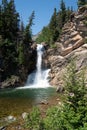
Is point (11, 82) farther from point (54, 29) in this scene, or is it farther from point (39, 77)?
point (54, 29)

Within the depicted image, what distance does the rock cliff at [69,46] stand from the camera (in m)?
76.4

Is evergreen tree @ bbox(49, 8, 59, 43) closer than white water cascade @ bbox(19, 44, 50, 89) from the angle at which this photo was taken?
No

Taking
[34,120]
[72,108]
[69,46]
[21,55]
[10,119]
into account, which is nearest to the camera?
[72,108]

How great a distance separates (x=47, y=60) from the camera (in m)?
85.8

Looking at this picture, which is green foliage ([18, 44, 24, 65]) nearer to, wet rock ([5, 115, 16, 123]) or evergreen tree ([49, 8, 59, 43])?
evergreen tree ([49, 8, 59, 43])

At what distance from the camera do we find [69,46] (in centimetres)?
8044

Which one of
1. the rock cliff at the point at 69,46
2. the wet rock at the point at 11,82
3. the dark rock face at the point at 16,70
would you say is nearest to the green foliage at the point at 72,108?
the rock cliff at the point at 69,46

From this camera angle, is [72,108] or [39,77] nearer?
[72,108]

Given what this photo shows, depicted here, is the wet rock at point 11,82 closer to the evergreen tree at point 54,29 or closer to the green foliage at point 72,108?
the evergreen tree at point 54,29

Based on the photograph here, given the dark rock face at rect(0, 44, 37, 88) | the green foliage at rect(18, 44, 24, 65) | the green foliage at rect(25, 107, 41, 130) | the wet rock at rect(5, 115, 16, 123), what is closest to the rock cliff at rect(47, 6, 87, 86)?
the dark rock face at rect(0, 44, 37, 88)

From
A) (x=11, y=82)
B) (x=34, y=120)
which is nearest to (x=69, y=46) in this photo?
(x=11, y=82)

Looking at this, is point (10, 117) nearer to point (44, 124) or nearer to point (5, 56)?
point (44, 124)

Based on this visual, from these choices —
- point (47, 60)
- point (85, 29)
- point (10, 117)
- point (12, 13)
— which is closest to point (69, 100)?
point (10, 117)

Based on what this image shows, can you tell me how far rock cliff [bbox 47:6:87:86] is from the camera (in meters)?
76.4
